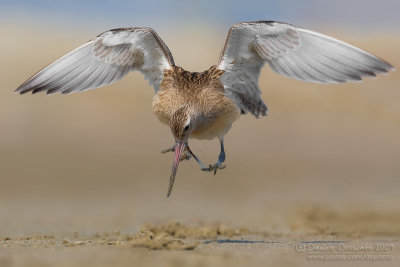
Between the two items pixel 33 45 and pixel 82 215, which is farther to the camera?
pixel 33 45

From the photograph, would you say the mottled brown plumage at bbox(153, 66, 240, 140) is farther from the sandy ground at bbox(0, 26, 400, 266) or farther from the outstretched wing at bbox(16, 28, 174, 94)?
the sandy ground at bbox(0, 26, 400, 266)

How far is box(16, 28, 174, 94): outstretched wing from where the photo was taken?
9414mm

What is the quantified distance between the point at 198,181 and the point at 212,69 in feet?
27.4

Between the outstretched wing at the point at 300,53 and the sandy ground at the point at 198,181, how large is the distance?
2186 millimetres

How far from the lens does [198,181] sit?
1752 cm

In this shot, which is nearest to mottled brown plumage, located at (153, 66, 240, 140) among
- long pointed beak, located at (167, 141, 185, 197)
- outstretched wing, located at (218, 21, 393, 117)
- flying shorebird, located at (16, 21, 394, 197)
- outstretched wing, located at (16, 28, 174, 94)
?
flying shorebird, located at (16, 21, 394, 197)

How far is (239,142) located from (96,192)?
6452 millimetres

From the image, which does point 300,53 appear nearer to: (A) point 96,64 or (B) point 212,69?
(B) point 212,69

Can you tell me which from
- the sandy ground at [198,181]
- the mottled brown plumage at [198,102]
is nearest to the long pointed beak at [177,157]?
the mottled brown plumage at [198,102]

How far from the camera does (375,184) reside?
17.7 m

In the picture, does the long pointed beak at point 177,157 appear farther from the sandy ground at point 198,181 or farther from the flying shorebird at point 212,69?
the sandy ground at point 198,181

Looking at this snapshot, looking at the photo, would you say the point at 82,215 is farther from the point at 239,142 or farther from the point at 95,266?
the point at 239,142

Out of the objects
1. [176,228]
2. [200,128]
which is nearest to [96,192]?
[176,228]

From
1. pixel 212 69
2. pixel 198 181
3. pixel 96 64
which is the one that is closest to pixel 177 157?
pixel 212 69
